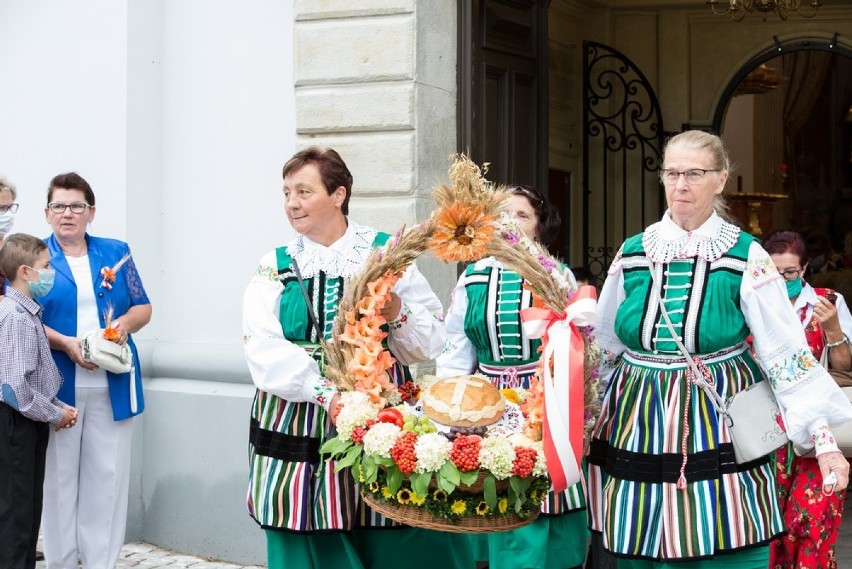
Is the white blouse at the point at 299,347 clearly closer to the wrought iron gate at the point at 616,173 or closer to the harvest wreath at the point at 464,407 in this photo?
the harvest wreath at the point at 464,407

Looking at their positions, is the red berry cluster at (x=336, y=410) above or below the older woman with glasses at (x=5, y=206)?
below

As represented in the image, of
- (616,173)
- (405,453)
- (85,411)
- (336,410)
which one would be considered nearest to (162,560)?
(85,411)

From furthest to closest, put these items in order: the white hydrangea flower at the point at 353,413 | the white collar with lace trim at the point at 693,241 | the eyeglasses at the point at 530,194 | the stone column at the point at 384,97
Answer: the stone column at the point at 384,97 → the eyeglasses at the point at 530,194 → the white collar with lace trim at the point at 693,241 → the white hydrangea flower at the point at 353,413

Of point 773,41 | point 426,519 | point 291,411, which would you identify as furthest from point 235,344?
point 773,41

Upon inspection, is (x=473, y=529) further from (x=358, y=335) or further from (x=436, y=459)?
(x=358, y=335)

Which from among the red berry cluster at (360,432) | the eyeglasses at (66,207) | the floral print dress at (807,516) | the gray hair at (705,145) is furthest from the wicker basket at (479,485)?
the eyeglasses at (66,207)

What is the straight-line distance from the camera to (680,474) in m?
4.20

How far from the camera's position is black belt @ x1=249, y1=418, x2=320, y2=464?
458 centimetres

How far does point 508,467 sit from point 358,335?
67 centimetres

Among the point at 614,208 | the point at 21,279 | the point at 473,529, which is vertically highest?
the point at 614,208

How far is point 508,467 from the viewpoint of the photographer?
3.97 meters

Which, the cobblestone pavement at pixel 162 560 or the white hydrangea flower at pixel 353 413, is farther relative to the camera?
the cobblestone pavement at pixel 162 560

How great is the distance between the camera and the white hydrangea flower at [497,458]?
396 cm

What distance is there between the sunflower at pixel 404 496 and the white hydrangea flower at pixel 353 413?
239 mm
